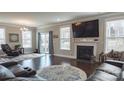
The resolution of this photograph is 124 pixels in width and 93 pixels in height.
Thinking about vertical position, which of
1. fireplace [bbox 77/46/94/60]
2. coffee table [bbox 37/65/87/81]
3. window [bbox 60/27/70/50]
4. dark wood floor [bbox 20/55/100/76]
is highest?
window [bbox 60/27/70/50]

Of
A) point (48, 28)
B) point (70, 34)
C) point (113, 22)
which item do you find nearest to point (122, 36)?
point (113, 22)

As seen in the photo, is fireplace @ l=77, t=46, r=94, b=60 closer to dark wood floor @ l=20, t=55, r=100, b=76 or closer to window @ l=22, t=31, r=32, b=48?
dark wood floor @ l=20, t=55, r=100, b=76

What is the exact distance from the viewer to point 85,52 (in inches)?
211

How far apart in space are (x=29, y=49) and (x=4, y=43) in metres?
1.70

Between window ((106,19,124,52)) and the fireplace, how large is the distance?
756mm

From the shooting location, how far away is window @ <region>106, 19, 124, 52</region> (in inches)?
137

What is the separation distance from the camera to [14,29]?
695cm

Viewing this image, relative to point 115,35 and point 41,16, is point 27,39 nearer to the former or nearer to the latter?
point 41,16

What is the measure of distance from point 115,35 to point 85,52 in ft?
5.93

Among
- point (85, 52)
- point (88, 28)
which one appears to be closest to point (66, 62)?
point (85, 52)

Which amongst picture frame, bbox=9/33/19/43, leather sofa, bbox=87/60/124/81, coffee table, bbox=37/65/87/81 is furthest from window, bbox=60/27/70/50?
leather sofa, bbox=87/60/124/81

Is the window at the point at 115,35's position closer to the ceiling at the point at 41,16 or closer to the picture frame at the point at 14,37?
the ceiling at the point at 41,16

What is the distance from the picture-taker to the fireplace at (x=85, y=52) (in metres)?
Answer: 4.86
